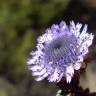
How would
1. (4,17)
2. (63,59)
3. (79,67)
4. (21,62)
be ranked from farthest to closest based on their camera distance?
(4,17) → (21,62) → (63,59) → (79,67)

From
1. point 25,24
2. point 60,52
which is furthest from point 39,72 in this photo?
point 25,24

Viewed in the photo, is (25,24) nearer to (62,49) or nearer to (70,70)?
(62,49)

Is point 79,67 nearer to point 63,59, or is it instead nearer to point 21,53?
point 63,59

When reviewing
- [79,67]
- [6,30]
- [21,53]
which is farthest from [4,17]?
[79,67]

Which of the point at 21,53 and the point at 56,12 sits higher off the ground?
the point at 56,12

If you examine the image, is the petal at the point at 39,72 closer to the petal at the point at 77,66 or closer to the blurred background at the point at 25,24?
the petal at the point at 77,66
